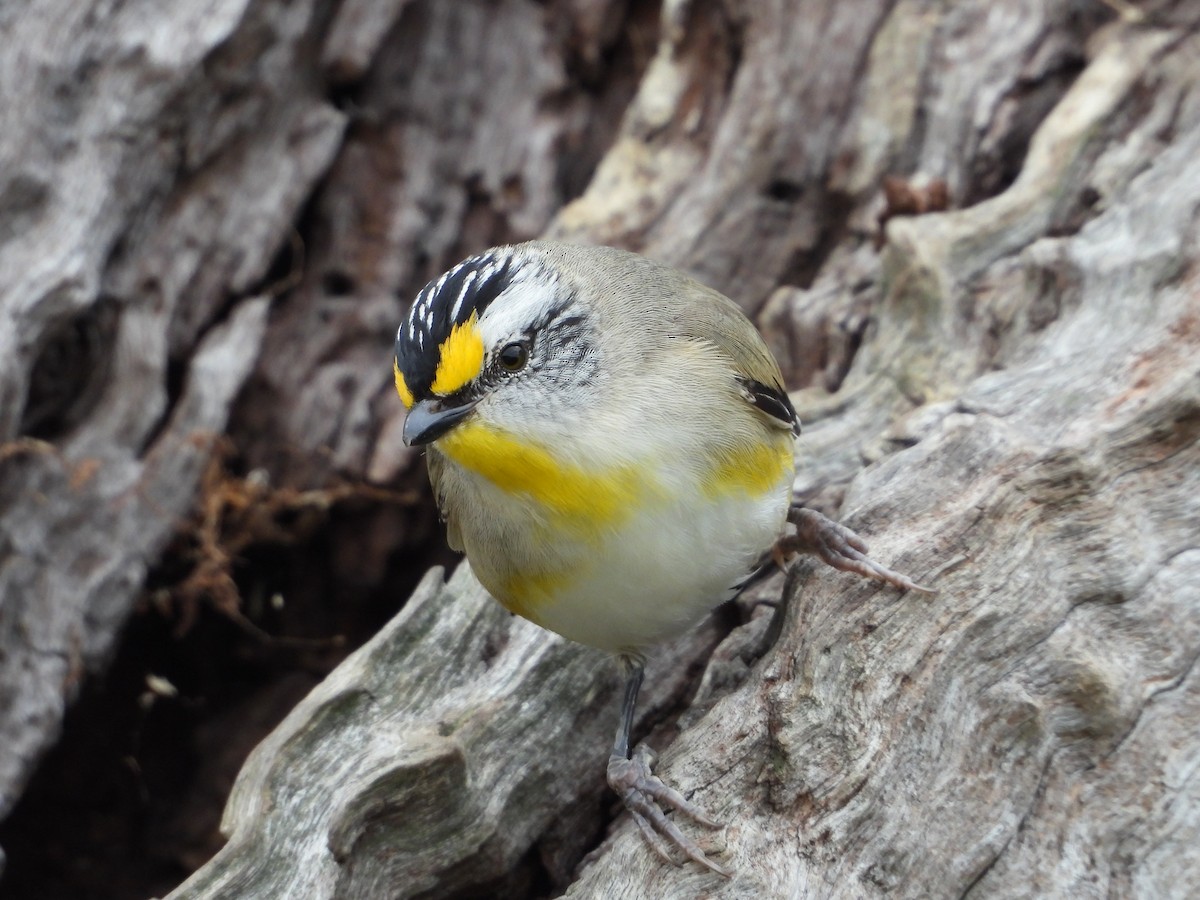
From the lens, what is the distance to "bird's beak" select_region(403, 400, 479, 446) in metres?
3.35

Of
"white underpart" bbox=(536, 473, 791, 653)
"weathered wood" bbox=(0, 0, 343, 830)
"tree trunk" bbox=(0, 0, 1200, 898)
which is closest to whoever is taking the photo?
"tree trunk" bbox=(0, 0, 1200, 898)

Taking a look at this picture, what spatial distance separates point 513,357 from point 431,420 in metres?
0.32

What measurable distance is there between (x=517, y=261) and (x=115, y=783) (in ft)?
10.5

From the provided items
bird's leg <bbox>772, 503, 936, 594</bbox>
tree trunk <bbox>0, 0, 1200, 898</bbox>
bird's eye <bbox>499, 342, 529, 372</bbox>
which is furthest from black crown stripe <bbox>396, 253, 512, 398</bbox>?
bird's leg <bbox>772, 503, 936, 594</bbox>

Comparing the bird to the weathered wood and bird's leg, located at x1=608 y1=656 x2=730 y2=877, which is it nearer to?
bird's leg, located at x1=608 y1=656 x2=730 y2=877

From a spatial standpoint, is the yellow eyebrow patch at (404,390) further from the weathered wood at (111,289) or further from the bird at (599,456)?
the weathered wood at (111,289)

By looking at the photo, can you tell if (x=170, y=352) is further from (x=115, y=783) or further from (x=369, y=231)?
(x=115, y=783)

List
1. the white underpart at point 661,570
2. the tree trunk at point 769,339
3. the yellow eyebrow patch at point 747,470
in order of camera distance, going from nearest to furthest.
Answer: the tree trunk at point 769,339
the white underpart at point 661,570
the yellow eyebrow patch at point 747,470

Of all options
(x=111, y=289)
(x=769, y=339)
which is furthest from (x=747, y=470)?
(x=111, y=289)

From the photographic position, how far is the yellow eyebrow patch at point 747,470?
359 centimetres

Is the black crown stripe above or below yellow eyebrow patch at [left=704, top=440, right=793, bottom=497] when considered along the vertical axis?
above

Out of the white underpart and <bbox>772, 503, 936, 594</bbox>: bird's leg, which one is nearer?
the white underpart

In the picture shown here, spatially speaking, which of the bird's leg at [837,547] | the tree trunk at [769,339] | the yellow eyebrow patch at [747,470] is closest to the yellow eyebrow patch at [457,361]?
the yellow eyebrow patch at [747,470]

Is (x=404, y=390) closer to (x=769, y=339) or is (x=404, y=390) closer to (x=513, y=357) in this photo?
(x=513, y=357)
